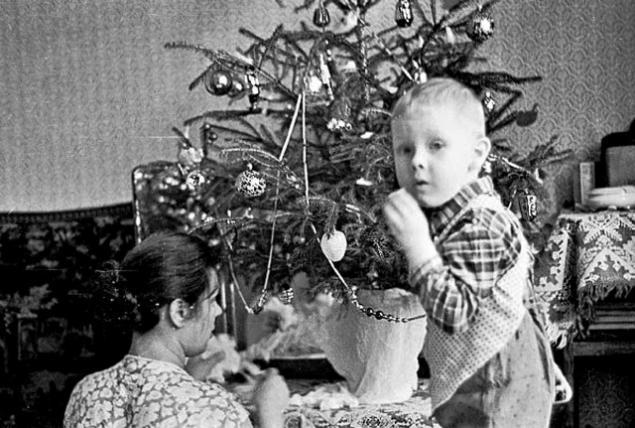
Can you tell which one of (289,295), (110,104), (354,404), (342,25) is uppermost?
(342,25)

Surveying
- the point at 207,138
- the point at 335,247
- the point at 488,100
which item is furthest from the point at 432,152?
the point at 207,138

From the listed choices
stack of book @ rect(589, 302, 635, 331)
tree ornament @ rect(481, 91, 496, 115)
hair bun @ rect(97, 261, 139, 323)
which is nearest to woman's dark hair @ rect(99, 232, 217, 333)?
hair bun @ rect(97, 261, 139, 323)

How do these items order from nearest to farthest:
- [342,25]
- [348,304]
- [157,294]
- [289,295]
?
[157,294]
[289,295]
[342,25]
[348,304]

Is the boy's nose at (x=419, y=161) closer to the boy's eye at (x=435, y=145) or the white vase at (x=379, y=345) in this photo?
the boy's eye at (x=435, y=145)

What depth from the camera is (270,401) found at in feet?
3.39

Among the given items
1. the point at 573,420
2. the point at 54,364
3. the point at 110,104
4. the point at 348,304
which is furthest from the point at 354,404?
the point at 110,104

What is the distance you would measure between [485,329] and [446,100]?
7.5 inches

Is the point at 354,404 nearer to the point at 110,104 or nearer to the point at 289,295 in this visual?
the point at 289,295

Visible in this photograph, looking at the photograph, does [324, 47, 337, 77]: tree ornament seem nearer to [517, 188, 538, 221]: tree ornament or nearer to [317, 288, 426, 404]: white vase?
[317, 288, 426, 404]: white vase

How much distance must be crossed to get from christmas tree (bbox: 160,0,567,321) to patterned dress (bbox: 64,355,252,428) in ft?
1.05

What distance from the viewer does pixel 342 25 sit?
5.09 ft

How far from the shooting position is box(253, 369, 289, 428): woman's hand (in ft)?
3.38

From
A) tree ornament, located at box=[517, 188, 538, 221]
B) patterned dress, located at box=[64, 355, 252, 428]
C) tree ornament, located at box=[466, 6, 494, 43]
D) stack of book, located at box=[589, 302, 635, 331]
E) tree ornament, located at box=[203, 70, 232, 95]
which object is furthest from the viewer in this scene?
stack of book, located at box=[589, 302, 635, 331]

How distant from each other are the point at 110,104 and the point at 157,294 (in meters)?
0.67
